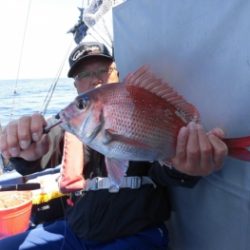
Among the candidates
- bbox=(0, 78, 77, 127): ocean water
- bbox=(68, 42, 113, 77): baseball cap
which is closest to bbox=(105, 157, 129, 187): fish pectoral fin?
bbox=(68, 42, 113, 77): baseball cap

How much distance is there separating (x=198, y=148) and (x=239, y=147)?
0.11 metres

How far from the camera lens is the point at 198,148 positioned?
0.94 meters

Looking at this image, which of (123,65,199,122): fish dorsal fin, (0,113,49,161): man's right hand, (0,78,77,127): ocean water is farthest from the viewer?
(0,78,77,127): ocean water

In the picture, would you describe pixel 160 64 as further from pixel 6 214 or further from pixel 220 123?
pixel 6 214

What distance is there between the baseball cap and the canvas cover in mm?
239

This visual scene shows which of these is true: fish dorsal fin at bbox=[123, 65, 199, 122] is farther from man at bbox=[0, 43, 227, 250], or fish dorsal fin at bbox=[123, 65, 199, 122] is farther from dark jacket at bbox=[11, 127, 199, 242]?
dark jacket at bbox=[11, 127, 199, 242]

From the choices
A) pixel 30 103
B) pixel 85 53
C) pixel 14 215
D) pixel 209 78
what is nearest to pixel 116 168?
pixel 209 78

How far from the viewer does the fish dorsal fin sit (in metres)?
0.95

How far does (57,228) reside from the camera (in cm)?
184

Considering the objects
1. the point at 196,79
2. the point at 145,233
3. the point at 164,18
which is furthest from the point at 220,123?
the point at 145,233

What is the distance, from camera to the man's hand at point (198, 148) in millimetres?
921

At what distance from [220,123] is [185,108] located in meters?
0.22

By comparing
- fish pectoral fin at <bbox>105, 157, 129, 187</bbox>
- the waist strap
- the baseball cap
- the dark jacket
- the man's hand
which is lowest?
the dark jacket

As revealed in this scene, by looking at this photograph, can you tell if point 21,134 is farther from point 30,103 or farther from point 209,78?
point 30,103
